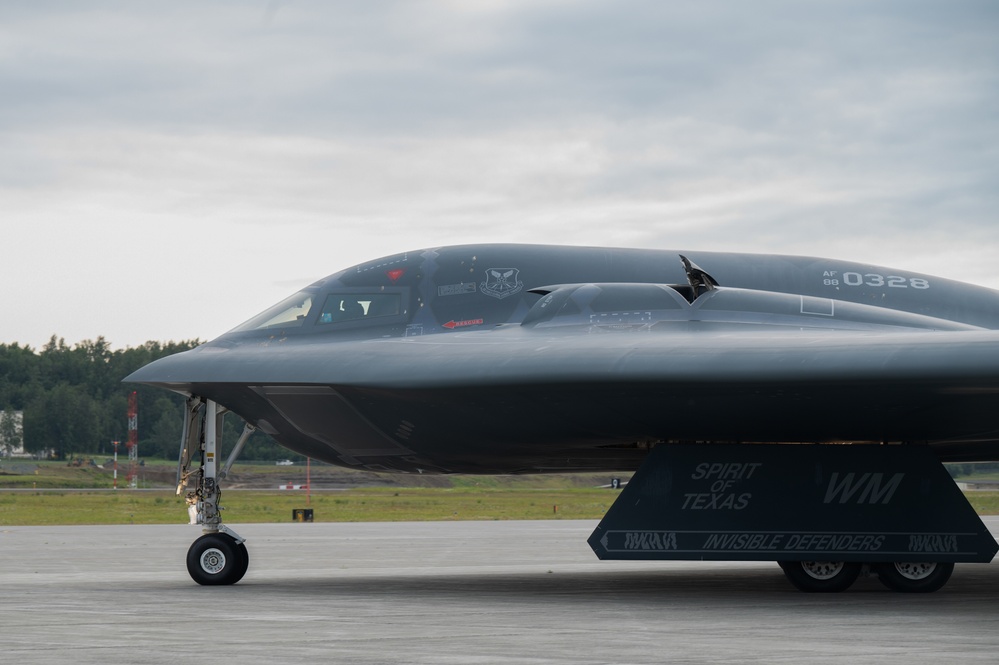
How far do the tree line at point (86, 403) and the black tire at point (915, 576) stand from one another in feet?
383

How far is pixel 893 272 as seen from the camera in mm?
16156

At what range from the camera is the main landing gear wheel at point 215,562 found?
51.2 ft

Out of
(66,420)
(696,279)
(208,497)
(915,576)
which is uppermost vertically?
(696,279)

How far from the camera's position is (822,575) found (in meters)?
14.4

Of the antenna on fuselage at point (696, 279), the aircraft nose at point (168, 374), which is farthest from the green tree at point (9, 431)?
the antenna on fuselage at point (696, 279)

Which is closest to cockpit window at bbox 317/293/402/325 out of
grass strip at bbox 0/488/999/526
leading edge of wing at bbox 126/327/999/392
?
leading edge of wing at bbox 126/327/999/392

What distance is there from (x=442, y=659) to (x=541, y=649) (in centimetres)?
87

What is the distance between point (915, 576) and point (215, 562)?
27.2 ft

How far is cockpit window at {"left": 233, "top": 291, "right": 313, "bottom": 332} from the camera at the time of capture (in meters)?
16.0

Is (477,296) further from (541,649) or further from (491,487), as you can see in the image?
(491,487)

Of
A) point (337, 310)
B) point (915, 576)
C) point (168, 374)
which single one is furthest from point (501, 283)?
point (915, 576)

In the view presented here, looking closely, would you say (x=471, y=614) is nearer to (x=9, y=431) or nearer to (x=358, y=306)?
(x=358, y=306)

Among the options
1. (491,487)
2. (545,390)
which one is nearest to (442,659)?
(545,390)

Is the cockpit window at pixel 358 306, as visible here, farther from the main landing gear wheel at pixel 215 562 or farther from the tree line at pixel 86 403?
the tree line at pixel 86 403
